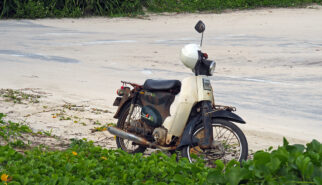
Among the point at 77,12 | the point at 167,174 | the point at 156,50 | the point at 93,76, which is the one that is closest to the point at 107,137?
the point at 167,174

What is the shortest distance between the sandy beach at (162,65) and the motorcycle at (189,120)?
29.7 inches

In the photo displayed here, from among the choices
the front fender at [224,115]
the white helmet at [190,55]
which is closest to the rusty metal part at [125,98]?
the white helmet at [190,55]

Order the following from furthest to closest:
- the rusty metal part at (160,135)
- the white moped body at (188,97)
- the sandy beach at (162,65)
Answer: the sandy beach at (162,65) → the rusty metal part at (160,135) → the white moped body at (188,97)

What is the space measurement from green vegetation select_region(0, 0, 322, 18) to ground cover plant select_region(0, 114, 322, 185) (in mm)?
14634

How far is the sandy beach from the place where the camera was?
27.0ft

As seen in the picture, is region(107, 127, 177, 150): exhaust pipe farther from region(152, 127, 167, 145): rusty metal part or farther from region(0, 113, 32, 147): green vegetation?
region(0, 113, 32, 147): green vegetation

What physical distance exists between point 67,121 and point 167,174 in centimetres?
323

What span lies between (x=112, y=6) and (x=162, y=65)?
794cm

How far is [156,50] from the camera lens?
14.9 m

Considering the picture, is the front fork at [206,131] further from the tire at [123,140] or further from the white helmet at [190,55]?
the tire at [123,140]

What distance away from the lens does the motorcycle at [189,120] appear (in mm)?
5758

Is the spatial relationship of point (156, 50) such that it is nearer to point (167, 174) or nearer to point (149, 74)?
point (149, 74)

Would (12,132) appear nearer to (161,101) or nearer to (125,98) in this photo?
(125,98)

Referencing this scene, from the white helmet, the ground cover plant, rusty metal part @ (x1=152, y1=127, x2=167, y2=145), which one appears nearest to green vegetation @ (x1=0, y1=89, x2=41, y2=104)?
the ground cover plant
